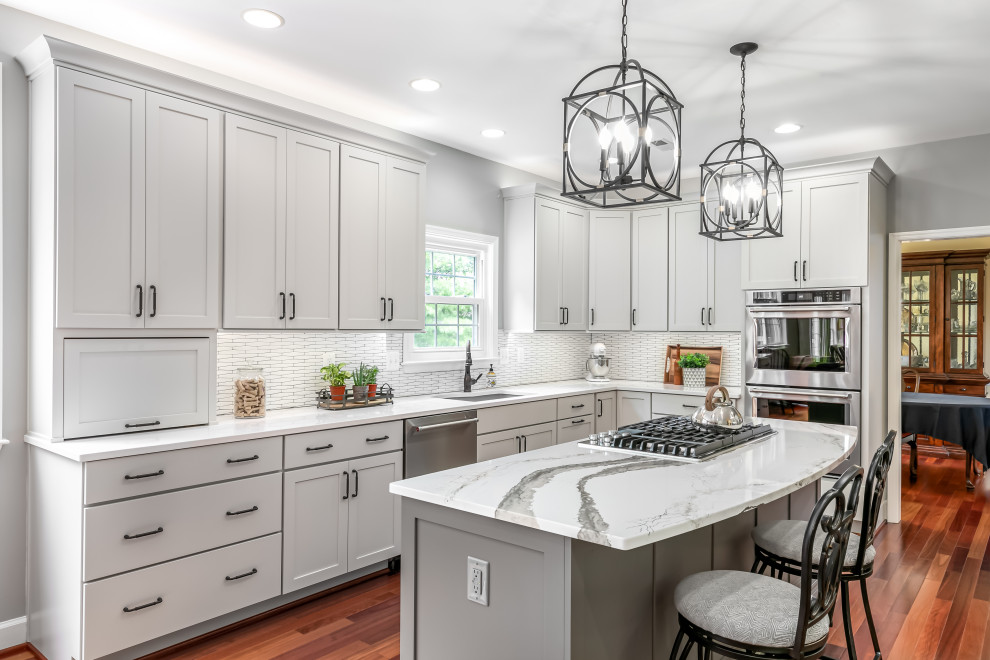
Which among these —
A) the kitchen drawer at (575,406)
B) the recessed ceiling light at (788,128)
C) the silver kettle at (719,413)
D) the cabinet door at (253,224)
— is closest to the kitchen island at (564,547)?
the silver kettle at (719,413)

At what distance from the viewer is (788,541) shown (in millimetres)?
2498

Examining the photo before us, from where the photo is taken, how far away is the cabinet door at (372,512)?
11.3 feet

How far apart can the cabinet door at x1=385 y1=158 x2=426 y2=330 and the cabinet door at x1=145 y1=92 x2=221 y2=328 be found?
43.0 inches

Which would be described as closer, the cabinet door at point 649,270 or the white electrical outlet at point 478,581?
the white electrical outlet at point 478,581

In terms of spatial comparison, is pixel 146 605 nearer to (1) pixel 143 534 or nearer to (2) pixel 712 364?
(1) pixel 143 534

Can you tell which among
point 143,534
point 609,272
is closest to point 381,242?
point 143,534

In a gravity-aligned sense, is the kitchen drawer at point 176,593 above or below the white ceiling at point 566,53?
below

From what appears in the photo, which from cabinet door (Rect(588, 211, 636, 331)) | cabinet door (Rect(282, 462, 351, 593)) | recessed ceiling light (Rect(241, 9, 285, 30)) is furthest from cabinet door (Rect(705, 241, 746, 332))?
recessed ceiling light (Rect(241, 9, 285, 30))

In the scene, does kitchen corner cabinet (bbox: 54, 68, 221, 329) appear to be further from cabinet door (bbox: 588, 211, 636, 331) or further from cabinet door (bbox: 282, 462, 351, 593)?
cabinet door (bbox: 588, 211, 636, 331)

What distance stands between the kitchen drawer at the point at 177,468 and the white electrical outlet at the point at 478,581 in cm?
150

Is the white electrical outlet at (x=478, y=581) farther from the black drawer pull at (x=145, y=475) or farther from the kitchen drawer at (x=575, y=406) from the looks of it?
the kitchen drawer at (x=575, y=406)

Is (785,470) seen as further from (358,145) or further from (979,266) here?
(979,266)

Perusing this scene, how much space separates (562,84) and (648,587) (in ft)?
8.83

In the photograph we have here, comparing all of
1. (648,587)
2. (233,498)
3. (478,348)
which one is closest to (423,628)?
(648,587)
